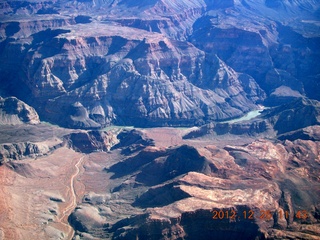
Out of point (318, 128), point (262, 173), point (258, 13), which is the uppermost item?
point (262, 173)

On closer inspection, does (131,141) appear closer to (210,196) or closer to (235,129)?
(235,129)

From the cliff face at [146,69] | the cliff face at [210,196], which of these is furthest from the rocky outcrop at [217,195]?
the cliff face at [146,69]

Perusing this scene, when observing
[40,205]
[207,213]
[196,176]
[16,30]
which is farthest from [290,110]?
[16,30]

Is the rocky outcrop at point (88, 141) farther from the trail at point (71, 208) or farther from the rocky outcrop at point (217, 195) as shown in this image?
the rocky outcrop at point (217, 195)

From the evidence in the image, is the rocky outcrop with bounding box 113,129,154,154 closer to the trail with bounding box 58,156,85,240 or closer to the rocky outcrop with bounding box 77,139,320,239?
the rocky outcrop with bounding box 77,139,320,239

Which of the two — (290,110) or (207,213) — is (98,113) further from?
(207,213)

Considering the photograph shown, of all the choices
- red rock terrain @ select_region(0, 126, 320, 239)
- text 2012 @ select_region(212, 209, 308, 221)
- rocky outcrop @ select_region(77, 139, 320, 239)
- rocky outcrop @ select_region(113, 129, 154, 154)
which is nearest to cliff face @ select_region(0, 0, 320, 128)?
rocky outcrop @ select_region(113, 129, 154, 154)
